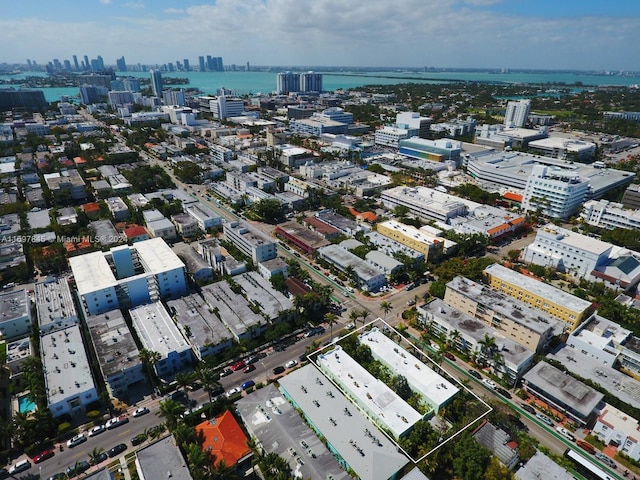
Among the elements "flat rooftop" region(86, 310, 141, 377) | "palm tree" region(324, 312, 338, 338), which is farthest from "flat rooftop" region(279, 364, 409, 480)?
"flat rooftop" region(86, 310, 141, 377)

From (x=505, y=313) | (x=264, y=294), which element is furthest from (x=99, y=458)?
(x=505, y=313)

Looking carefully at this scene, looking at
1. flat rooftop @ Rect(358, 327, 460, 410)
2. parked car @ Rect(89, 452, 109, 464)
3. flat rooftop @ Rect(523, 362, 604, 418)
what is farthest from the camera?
flat rooftop @ Rect(358, 327, 460, 410)

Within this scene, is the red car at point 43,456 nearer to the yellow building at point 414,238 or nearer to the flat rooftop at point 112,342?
the flat rooftop at point 112,342

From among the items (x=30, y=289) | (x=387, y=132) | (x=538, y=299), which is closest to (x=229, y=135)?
(x=387, y=132)

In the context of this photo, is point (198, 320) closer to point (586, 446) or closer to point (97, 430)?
point (97, 430)

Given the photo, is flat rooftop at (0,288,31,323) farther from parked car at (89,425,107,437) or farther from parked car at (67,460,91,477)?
parked car at (67,460,91,477)

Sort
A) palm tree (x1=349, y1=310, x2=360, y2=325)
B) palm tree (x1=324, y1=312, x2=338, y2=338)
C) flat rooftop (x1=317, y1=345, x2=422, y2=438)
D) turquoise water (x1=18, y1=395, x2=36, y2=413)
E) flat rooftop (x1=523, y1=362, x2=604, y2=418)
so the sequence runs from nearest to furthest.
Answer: flat rooftop (x1=317, y1=345, x2=422, y2=438), flat rooftop (x1=523, y1=362, x2=604, y2=418), turquoise water (x1=18, y1=395, x2=36, y2=413), palm tree (x1=324, y1=312, x2=338, y2=338), palm tree (x1=349, y1=310, x2=360, y2=325)

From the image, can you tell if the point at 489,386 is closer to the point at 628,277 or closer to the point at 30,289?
the point at 628,277
